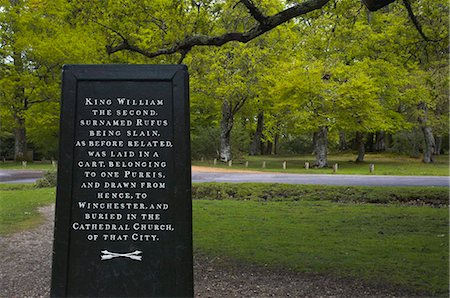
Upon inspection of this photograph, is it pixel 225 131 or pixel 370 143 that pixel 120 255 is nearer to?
pixel 225 131

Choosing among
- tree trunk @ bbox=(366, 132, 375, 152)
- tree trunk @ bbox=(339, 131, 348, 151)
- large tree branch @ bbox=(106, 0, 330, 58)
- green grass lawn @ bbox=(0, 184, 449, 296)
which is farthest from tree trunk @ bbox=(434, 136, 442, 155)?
large tree branch @ bbox=(106, 0, 330, 58)

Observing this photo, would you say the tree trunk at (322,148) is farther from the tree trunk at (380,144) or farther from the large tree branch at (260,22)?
the large tree branch at (260,22)

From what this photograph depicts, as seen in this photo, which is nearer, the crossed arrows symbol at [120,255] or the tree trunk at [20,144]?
the crossed arrows symbol at [120,255]

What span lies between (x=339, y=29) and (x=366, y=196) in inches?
221

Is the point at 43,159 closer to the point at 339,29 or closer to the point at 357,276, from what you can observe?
the point at 339,29

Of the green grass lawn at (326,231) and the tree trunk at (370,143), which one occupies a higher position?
the tree trunk at (370,143)

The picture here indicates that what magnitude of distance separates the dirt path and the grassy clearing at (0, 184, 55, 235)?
2.93 metres

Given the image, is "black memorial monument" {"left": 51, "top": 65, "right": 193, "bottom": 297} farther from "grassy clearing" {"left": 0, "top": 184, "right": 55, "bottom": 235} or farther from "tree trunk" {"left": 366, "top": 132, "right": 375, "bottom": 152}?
"tree trunk" {"left": 366, "top": 132, "right": 375, "bottom": 152}

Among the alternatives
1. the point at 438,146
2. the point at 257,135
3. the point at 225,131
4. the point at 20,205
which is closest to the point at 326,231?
the point at 20,205

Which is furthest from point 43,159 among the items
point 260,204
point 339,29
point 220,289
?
point 220,289

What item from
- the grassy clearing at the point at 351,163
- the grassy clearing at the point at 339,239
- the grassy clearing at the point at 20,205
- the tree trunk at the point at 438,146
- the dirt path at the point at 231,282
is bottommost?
the dirt path at the point at 231,282

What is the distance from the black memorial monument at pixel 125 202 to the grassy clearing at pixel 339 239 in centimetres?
373

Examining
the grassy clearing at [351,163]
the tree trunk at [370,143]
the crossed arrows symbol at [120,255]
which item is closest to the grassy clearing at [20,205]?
the crossed arrows symbol at [120,255]

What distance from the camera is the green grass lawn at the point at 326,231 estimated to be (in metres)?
7.22
